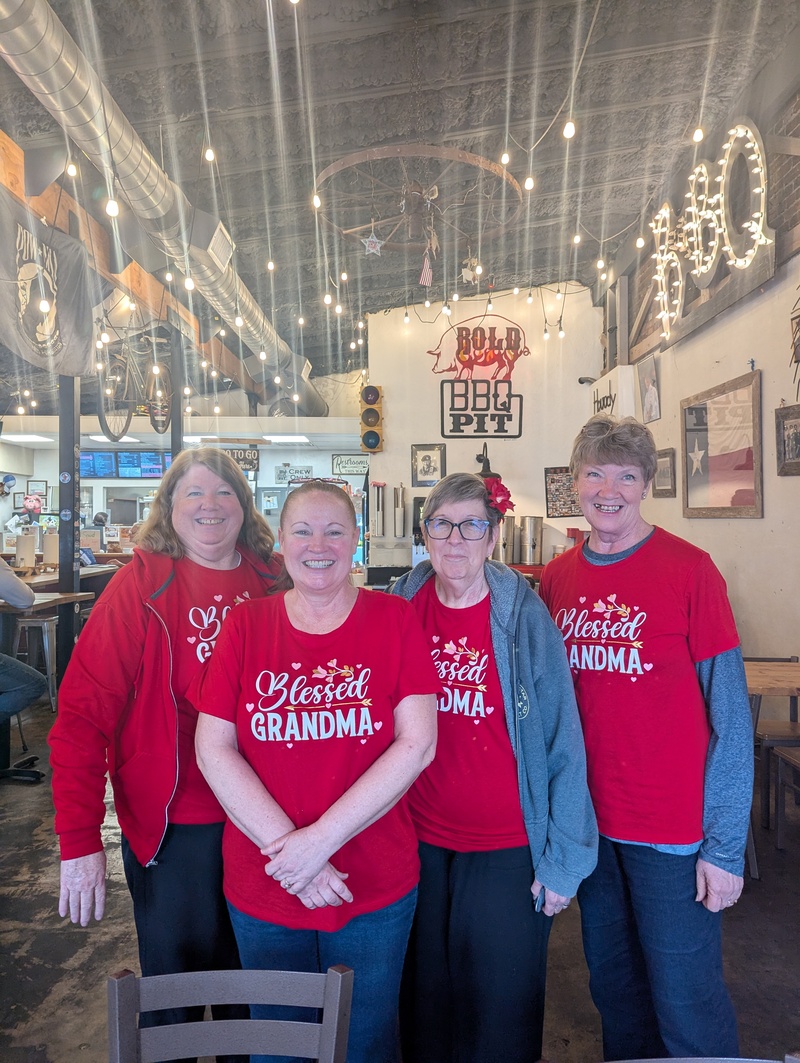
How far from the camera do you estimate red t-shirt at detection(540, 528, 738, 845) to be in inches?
61.0

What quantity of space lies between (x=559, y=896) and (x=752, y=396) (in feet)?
12.6

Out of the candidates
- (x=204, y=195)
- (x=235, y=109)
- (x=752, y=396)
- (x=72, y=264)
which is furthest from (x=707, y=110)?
(x=72, y=264)

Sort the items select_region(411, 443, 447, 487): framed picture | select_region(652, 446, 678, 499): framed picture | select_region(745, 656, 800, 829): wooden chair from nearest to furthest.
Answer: select_region(745, 656, 800, 829): wooden chair
select_region(652, 446, 678, 499): framed picture
select_region(411, 443, 447, 487): framed picture

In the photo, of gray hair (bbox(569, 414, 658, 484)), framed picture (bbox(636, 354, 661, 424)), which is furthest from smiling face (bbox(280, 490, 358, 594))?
framed picture (bbox(636, 354, 661, 424))

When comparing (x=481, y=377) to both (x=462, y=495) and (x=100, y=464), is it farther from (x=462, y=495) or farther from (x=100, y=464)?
(x=100, y=464)

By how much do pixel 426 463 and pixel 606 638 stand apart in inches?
266

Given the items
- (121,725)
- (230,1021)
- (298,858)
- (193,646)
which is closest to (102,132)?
(193,646)

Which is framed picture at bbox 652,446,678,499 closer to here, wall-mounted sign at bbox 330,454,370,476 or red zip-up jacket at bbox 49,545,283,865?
red zip-up jacket at bbox 49,545,283,865

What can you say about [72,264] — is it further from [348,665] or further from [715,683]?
[715,683]

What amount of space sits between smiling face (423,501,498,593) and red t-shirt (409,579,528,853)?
0.08 m

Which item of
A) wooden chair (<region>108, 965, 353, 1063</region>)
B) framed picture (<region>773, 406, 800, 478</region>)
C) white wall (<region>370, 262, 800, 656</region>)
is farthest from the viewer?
white wall (<region>370, 262, 800, 656</region>)

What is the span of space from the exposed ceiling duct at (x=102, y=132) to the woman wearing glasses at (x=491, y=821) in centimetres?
288

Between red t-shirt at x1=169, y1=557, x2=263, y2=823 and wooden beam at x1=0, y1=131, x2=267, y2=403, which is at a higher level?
wooden beam at x1=0, y1=131, x2=267, y2=403

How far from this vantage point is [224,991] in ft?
3.42
